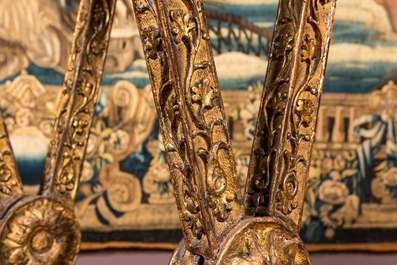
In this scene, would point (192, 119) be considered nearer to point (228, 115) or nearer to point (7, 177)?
point (7, 177)

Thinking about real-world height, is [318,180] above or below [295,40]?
below

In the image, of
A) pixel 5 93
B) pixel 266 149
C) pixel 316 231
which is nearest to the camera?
pixel 266 149

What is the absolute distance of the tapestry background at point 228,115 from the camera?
7.66 ft

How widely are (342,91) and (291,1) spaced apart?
1.84 metres

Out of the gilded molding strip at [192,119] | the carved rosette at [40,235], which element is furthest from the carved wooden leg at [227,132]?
the carved rosette at [40,235]

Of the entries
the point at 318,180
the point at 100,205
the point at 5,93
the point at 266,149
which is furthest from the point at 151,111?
the point at 266,149

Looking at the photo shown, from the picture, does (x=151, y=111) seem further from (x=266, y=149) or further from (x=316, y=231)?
(x=266, y=149)

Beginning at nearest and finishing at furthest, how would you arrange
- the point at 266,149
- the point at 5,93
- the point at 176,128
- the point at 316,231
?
the point at 176,128
the point at 266,149
the point at 5,93
the point at 316,231

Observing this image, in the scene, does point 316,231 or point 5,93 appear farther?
point 316,231

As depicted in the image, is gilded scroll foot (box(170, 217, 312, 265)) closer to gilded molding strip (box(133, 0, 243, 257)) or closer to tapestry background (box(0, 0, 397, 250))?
gilded molding strip (box(133, 0, 243, 257))

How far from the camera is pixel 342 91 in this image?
8.39ft

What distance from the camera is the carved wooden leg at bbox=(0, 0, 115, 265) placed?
1.16 metres

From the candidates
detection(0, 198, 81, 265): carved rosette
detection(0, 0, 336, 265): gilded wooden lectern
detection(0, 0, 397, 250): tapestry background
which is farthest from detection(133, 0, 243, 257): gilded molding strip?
detection(0, 0, 397, 250): tapestry background

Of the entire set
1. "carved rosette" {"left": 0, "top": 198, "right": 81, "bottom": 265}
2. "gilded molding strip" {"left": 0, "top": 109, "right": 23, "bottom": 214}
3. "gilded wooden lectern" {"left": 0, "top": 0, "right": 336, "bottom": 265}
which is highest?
"gilded wooden lectern" {"left": 0, "top": 0, "right": 336, "bottom": 265}
